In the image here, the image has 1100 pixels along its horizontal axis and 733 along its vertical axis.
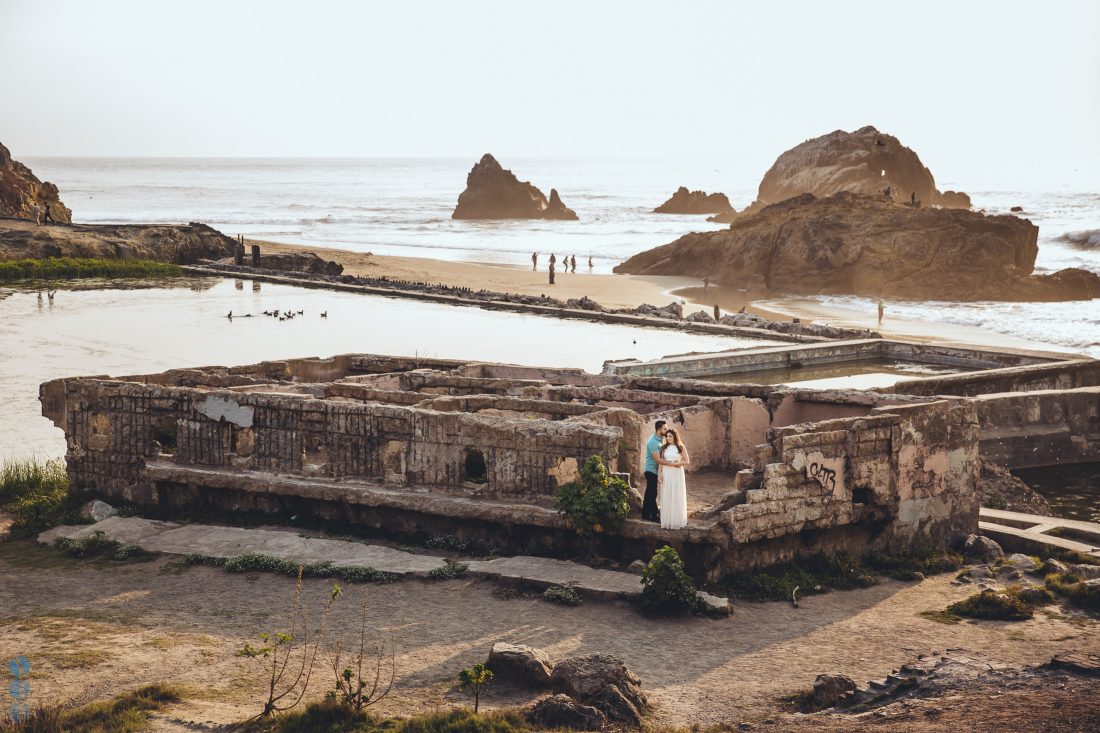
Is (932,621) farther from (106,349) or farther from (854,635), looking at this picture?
(106,349)

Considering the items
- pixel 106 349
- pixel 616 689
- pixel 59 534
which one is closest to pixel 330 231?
pixel 106 349

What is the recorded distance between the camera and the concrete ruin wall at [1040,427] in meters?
19.8

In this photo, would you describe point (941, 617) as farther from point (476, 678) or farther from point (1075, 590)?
point (476, 678)

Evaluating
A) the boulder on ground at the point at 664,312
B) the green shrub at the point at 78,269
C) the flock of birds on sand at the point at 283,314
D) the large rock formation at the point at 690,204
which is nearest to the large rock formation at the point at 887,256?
the boulder on ground at the point at 664,312

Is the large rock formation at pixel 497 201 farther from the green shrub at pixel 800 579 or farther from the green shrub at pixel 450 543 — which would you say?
the green shrub at pixel 800 579

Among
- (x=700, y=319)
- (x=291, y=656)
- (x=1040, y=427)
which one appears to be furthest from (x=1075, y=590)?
(x=700, y=319)

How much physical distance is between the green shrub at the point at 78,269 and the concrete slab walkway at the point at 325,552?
1314 inches

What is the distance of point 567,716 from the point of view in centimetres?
820

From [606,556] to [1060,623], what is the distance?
13.9 ft

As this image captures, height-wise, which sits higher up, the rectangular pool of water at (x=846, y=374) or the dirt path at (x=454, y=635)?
the rectangular pool of water at (x=846, y=374)

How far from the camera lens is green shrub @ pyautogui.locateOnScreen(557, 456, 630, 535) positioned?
11.8 meters

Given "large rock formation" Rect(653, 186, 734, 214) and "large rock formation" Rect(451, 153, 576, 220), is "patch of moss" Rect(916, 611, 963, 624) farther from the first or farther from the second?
"large rock formation" Rect(653, 186, 734, 214)

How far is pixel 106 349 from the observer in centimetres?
2903

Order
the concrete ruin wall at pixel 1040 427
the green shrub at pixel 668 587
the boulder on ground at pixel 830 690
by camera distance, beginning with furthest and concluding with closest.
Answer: the concrete ruin wall at pixel 1040 427, the green shrub at pixel 668 587, the boulder on ground at pixel 830 690
